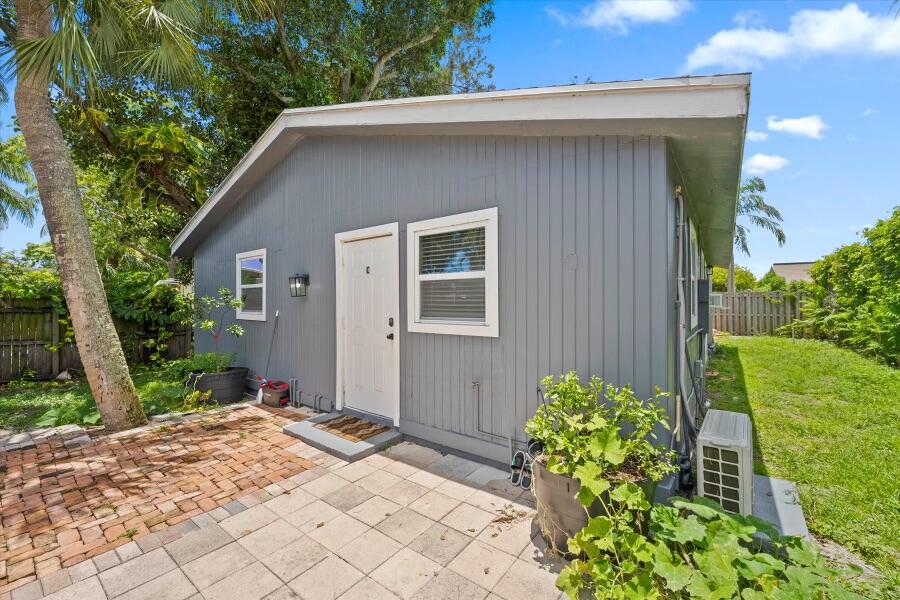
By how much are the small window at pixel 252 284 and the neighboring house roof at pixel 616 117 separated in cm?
223

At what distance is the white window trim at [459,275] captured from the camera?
3.29m

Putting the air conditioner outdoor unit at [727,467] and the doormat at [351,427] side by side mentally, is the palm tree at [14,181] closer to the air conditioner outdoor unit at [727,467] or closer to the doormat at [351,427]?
the doormat at [351,427]

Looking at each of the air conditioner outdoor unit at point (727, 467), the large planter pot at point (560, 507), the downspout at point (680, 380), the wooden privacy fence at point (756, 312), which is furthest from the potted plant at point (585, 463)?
the wooden privacy fence at point (756, 312)

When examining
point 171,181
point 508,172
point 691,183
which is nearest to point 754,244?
point 691,183

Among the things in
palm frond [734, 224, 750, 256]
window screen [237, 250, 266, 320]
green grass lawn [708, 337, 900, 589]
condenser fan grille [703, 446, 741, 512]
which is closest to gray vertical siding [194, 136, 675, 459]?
condenser fan grille [703, 446, 741, 512]

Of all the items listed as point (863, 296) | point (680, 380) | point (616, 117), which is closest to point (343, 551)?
point (680, 380)

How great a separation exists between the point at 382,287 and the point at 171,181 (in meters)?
8.20

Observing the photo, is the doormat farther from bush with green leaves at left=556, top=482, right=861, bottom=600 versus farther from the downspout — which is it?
the downspout

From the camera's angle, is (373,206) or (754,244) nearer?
(373,206)

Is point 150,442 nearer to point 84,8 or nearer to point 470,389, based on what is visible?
point 470,389

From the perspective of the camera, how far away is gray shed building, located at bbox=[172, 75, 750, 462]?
2.59 metres

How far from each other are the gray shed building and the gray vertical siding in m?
0.01

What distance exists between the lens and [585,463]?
2070mm

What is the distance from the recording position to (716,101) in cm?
222
